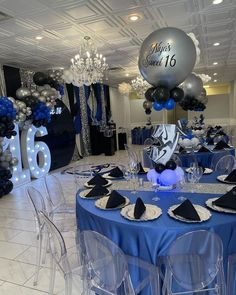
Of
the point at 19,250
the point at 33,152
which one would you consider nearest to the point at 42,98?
the point at 33,152

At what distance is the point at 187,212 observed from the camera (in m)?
1.75

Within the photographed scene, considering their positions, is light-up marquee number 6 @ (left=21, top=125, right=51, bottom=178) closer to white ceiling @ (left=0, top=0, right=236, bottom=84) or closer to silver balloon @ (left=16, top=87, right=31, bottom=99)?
silver balloon @ (left=16, top=87, right=31, bottom=99)

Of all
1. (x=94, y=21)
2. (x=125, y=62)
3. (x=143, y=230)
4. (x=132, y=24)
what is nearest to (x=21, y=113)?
(x=94, y=21)

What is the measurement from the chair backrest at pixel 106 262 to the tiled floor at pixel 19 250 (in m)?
0.48

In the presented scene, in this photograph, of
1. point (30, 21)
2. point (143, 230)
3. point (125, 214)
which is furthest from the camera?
point (30, 21)

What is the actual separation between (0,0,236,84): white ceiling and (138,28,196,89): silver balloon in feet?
3.94

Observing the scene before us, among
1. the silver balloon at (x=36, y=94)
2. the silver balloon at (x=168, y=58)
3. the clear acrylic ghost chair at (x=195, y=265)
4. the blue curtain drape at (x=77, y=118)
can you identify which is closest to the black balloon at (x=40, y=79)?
the silver balloon at (x=36, y=94)

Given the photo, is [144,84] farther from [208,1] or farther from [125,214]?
[125,214]

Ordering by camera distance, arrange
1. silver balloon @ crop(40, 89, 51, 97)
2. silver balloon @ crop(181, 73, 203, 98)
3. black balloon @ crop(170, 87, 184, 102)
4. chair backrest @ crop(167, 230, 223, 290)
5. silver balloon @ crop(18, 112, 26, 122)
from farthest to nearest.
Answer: silver balloon @ crop(40, 89, 51, 97) < silver balloon @ crop(18, 112, 26, 122) < silver balloon @ crop(181, 73, 203, 98) < black balloon @ crop(170, 87, 184, 102) < chair backrest @ crop(167, 230, 223, 290)

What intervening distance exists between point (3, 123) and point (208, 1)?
390 cm

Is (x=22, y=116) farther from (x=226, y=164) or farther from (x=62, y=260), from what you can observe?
(x=62, y=260)

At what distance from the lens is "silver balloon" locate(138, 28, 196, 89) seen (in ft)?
8.48

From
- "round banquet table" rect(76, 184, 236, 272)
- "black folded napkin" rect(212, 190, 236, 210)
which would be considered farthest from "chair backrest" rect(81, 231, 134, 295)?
"black folded napkin" rect(212, 190, 236, 210)

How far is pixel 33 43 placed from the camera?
5066mm
